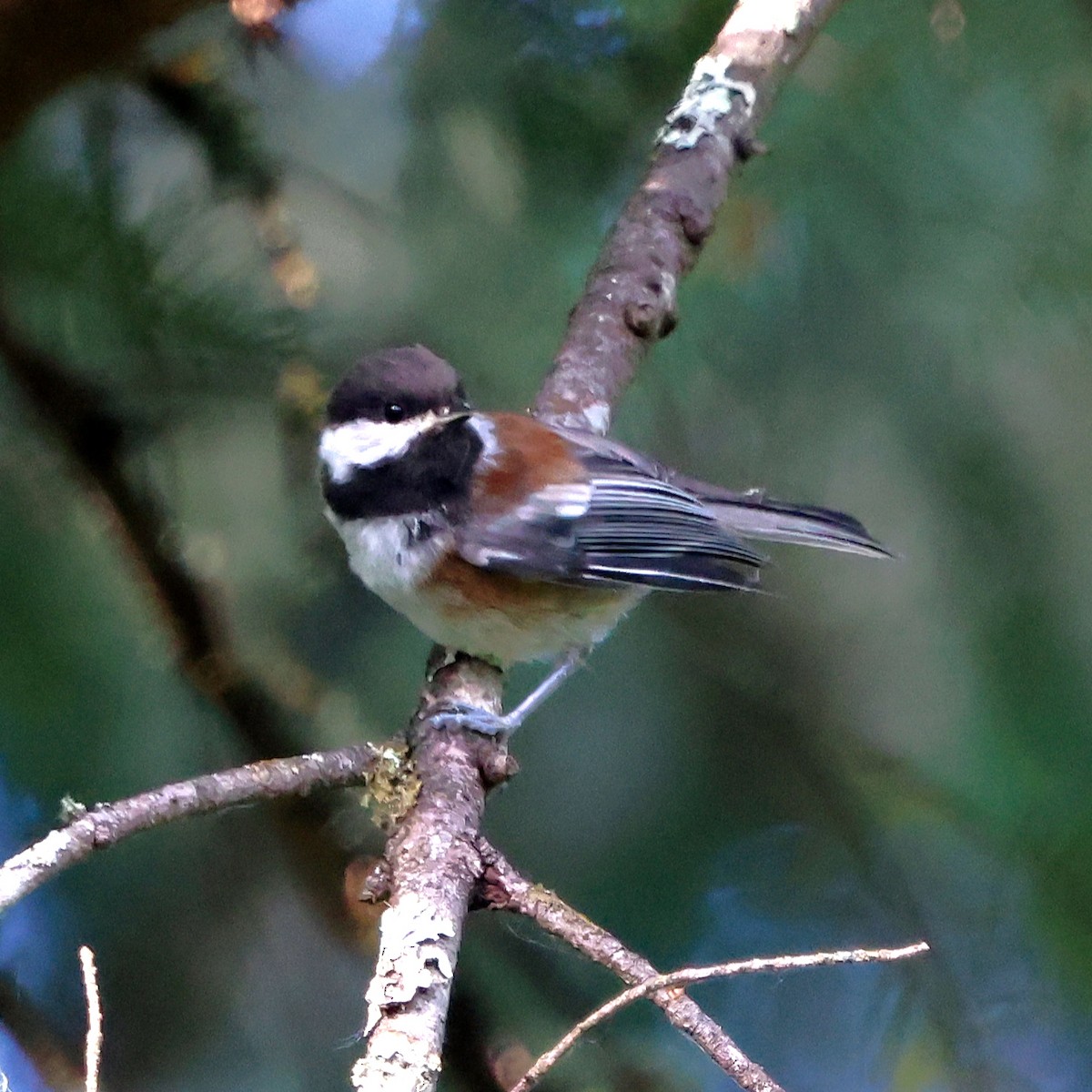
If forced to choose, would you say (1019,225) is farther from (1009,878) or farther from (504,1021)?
(504,1021)

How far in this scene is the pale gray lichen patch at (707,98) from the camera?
6.55 ft

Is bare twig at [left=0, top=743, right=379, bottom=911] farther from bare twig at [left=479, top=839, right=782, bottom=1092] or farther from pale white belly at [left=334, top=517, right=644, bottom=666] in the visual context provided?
pale white belly at [left=334, top=517, right=644, bottom=666]

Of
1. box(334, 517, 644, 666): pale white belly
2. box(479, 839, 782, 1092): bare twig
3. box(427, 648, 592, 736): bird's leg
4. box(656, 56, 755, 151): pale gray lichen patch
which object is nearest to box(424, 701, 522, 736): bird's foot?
box(427, 648, 592, 736): bird's leg

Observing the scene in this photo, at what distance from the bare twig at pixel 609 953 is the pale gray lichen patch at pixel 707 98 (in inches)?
51.3

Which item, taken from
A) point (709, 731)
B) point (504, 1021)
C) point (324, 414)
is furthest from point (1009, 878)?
point (324, 414)

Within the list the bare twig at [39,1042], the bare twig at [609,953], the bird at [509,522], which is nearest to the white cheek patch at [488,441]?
the bird at [509,522]

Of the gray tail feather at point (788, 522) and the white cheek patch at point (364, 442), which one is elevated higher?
the gray tail feather at point (788, 522)

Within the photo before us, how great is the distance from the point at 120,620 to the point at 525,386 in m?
0.75

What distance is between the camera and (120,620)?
172 cm

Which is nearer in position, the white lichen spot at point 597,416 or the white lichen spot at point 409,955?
the white lichen spot at point 409,955

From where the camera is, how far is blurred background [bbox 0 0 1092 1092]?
68.1 inches

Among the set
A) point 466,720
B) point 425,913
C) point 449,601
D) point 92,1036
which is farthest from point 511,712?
point 92,1036

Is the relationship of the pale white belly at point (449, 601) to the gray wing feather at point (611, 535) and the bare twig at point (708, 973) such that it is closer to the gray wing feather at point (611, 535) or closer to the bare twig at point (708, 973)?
the gray wing feather at point (611, 535)

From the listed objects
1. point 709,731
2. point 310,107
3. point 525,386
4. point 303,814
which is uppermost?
point 310,107
